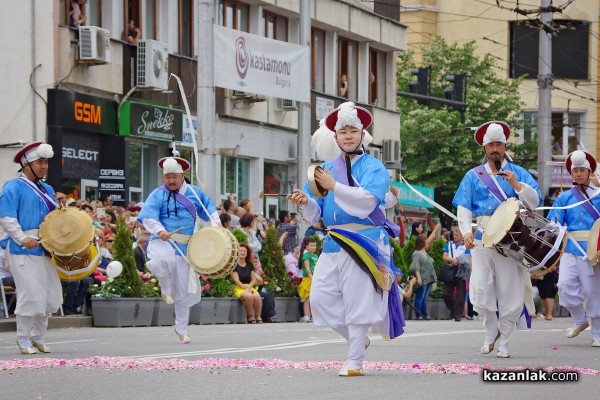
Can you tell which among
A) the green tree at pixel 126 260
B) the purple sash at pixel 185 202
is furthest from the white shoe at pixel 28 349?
the green tree at pixel 126 260

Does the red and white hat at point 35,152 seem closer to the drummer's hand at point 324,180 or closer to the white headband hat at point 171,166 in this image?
the white headband hat at point 171,166

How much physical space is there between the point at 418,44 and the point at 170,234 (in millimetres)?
46757

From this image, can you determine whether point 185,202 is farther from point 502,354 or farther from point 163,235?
point 502,354

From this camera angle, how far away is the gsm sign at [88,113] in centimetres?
2988

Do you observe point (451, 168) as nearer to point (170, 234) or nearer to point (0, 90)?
point (0, 90)

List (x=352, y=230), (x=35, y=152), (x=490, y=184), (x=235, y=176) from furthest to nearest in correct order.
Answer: (x=235, y=176) < (x=35, y=152) < (x=490, y=184) < (x=352, y=230)

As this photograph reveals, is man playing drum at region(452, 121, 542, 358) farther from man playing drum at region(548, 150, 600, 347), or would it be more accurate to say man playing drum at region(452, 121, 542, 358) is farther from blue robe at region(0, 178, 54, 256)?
blue robe at region(0, 178, 54, 256)

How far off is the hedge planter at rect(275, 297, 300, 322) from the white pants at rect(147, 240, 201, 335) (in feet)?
28.8

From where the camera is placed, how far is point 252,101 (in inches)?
1512

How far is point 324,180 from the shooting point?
12.0 meters

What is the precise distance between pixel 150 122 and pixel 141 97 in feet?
1.86

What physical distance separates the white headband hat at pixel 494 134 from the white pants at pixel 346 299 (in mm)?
3232

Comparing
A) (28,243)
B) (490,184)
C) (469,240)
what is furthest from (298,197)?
(28,243)

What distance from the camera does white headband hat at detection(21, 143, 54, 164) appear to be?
15.6 meters
